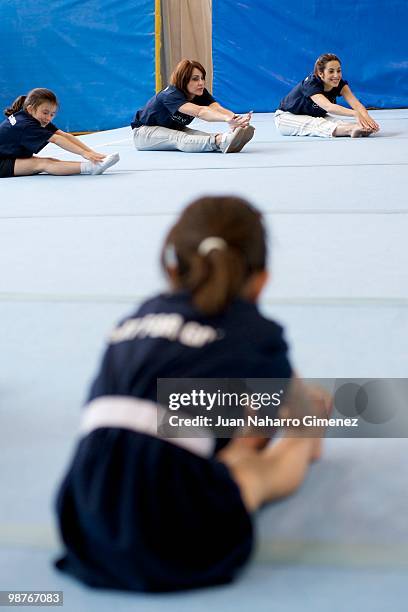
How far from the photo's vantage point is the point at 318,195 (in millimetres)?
3607

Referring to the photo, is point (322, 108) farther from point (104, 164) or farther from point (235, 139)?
point (104, 164)

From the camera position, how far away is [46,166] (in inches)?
182

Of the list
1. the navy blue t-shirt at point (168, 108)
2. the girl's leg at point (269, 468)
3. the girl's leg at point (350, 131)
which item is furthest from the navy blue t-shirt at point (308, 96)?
the girl's leg at point (269, 468)

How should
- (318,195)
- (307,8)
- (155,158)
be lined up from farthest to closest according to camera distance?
(307,8) → (155,158) → (318,195)

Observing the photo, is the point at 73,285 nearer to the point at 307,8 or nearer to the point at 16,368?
the point at 16,368

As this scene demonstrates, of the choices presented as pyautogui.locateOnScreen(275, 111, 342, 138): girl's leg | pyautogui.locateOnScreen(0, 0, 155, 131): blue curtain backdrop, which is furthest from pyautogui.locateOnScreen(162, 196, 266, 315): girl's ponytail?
pyautogui.locateOnScreen(0, 0, 155, 131): blue curtain backdrop

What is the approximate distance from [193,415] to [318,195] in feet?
8.65

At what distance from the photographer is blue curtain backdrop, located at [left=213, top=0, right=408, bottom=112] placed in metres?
9.30

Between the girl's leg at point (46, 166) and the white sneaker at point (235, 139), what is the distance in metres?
1.23

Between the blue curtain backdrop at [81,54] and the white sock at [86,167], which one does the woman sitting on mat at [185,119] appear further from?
the blue curtain backdrop at [81,54]

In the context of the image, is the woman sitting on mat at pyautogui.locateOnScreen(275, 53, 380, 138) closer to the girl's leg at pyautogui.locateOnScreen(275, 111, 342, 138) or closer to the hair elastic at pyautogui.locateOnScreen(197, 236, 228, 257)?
the girl's leg at pyautogui.locateOnScreen(275, 111, 342, 138)

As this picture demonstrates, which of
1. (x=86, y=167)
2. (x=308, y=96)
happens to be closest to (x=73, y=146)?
(x=86, y=167)

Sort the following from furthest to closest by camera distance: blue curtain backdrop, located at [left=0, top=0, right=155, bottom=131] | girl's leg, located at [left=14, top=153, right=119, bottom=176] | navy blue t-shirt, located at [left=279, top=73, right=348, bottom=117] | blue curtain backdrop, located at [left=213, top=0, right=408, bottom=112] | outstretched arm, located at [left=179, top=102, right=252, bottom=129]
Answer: blue curtain backdrop, located at [left=213, top=0, right=408, bottom=112]
blue curtain backdrop, located at [left=0, top=0, right=155, bottom=131]
navy blue t-shirt, located at [left=279, top=73, right=348, bottom=117]
outstretched arm, located at [left=179, top=102, right=252, bottom=129]
girl's leg, located at [left=14, top=153, right=119, bottom=176]

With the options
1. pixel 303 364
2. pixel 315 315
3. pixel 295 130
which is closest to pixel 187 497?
pixel 303 364
